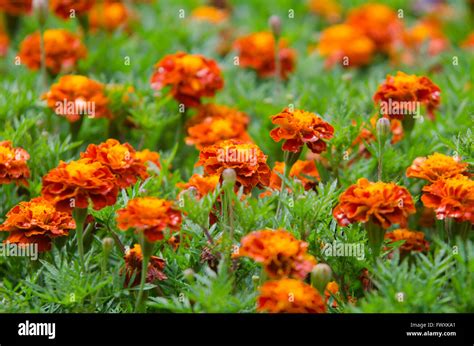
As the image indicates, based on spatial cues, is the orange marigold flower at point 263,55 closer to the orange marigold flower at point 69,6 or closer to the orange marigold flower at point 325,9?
the orange marigold flower at point 69,6

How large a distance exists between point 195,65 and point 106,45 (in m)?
0.73

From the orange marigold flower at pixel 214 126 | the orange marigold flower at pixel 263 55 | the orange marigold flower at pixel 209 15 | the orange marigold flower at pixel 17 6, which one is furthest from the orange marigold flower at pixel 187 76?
the orange marigold flower at pixel 209 15

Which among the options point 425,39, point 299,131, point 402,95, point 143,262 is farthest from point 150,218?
point 425,39

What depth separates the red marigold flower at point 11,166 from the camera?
1.77 meters

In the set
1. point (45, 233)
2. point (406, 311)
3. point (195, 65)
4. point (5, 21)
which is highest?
point (5, 21)

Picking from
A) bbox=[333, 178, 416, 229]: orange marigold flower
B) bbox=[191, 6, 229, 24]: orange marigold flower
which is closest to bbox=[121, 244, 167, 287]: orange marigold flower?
bbox=[333, 178, 416, 229]: orange marigold flower

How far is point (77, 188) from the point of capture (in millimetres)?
1545

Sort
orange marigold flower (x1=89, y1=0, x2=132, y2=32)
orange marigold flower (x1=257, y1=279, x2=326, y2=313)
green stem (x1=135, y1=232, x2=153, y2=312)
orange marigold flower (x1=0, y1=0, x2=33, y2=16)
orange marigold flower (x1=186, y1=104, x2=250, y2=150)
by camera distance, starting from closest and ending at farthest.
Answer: orange marigold flower (x1=257, y1=279, x2=326, y2=313)
green stem (x1=135, y1=232, x2=153, y2=312)
orange marigold flower (x1=186, y1=104, x2=250, y2=150)
orange marigold flower (x1=0, y1=0, x2=33, y2=16)
orange marigold flower (x1=89, y1=0, x2=132, y2=32)

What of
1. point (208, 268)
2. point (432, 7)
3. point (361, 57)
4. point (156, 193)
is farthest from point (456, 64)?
point (208, 268)

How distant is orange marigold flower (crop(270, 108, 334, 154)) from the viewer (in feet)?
5.66

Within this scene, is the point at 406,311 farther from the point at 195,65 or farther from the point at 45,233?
the point at 195,65

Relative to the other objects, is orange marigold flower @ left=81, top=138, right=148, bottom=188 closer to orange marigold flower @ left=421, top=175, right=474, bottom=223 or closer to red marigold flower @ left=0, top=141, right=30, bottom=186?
red marigold flower @ left=0, top=141, right=30, bottom=186

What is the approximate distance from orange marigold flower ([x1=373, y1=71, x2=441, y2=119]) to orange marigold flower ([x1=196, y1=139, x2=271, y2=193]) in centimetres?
43

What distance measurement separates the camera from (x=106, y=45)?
2838mm
